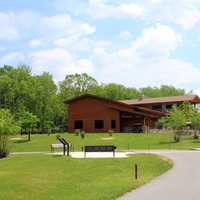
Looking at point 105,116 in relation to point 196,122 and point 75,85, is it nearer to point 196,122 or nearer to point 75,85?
point 196,122

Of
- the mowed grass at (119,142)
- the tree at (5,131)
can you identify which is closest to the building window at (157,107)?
the mowed grass at (119,142)

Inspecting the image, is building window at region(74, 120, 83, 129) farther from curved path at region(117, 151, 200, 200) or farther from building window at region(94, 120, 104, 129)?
curved path at region(117, 151, 200, 200)

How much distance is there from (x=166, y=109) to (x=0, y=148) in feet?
174

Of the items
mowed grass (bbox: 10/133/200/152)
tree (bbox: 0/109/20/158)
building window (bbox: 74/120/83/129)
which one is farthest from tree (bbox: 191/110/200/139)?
tree (bbox: 0/109/20/158)

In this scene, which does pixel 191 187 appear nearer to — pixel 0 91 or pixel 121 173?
pixel 121 173

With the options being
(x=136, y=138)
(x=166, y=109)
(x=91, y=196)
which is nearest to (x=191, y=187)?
(x=91, y=196)

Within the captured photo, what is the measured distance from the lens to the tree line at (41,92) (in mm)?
89500

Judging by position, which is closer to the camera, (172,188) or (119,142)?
(172,188)

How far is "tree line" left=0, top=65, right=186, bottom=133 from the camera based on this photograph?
8950 centimetres

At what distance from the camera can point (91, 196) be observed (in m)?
15.0

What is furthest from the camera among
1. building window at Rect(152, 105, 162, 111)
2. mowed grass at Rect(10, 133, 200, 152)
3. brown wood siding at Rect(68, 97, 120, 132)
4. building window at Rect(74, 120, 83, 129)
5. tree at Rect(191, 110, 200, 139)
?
building window at Rect(152, 105, 162, 111)

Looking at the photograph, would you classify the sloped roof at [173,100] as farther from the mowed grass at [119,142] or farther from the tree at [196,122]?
the mowed grass at [119,142]

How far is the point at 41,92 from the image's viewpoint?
9500 centimetres

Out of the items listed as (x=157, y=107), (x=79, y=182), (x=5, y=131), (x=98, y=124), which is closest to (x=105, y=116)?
(x=98, y=124)
